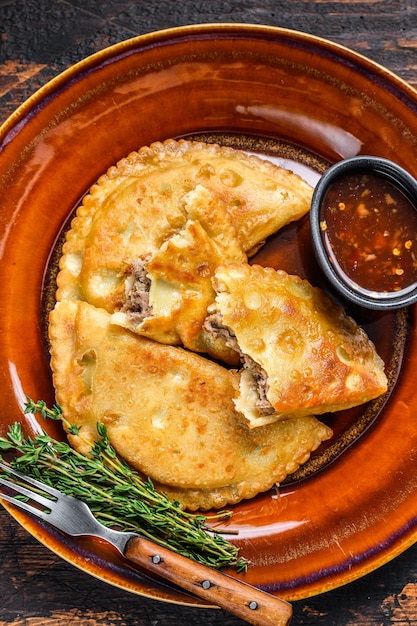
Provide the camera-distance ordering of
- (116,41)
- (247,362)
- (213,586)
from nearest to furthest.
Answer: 1. (213,586)
2. (247,362)
3. (116,41)

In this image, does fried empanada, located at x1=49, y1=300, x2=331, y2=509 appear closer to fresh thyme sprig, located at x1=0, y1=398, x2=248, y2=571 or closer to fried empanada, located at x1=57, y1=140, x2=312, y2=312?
fresh thyme sprig, located at x1=0, y1=398, x2=248, y2=571

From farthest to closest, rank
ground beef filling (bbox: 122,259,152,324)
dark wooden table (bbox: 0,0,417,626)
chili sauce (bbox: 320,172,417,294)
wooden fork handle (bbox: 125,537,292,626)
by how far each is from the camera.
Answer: dark wooden table (bbox: 0,0,417,626)
ground beef filling (bbox: 122,259,152,324)
chili sauce (bbox: 320,172,417,294)
wooden fork handle (bbox: 125,537,292,626)

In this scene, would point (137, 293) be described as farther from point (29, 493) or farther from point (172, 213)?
point (29, 493)

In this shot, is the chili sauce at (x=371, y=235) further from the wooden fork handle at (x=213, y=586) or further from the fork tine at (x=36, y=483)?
the fork tine at (x=36, y=483)

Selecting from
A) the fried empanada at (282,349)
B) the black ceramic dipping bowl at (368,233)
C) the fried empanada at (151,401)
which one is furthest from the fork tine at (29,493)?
the black ceramic dipping bowl at (368,233)

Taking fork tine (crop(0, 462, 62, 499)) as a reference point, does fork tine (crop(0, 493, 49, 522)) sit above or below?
below

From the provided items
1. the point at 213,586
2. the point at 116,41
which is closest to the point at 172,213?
the point at 116,41

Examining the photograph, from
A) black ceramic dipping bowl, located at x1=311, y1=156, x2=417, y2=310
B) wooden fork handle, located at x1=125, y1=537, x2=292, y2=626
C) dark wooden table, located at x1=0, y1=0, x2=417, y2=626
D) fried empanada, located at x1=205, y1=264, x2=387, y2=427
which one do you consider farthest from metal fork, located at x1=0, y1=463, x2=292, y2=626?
black ceramic dipping bowl, located at x1=311, y1=156, x2=417, y2=310
